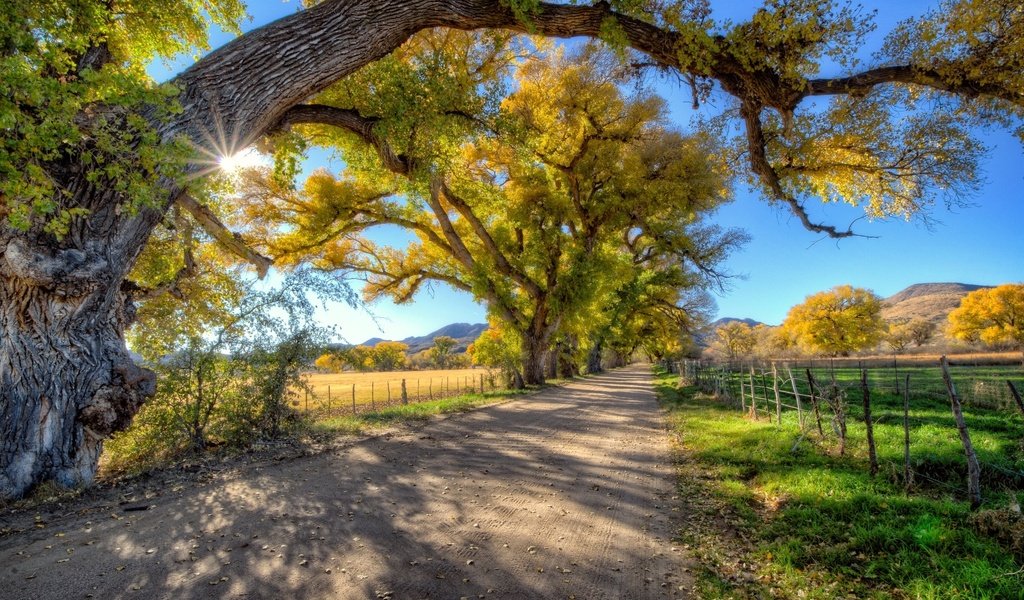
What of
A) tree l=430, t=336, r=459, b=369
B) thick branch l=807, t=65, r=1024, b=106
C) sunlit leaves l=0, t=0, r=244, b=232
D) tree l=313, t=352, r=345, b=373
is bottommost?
tree l=430, t=336, r=459, b=369

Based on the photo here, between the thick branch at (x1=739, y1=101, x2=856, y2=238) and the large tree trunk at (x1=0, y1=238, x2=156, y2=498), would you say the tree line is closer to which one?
the thick branch at (x1=739, y1=101, x2=856, y2=238)

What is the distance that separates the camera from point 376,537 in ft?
11.9

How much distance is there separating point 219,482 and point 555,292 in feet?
50.5

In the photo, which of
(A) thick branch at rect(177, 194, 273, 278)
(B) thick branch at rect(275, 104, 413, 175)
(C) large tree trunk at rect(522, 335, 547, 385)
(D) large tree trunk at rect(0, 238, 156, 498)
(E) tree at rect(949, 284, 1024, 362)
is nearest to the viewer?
(D) large tree trunk at rect(0, 238, 156, 498)

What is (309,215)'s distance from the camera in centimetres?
1573

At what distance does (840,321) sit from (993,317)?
22.4 m

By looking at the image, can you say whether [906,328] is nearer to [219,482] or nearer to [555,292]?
[555,292]

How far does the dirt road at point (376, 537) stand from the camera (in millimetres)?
2891

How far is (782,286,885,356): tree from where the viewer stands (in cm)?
5816

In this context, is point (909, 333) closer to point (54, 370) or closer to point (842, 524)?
point (842, 524)

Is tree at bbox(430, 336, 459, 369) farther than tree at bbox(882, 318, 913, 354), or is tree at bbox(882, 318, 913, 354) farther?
tree at bbox(430, 336, 459, 369)

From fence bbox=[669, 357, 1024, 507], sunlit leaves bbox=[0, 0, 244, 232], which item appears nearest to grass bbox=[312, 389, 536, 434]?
sunlit leaves bbox=[0, 0, 244, 232]

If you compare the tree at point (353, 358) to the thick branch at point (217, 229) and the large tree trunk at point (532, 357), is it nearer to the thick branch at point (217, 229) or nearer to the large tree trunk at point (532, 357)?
the thick branch at point (217, 229)

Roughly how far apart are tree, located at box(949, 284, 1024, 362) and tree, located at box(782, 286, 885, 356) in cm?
1385
